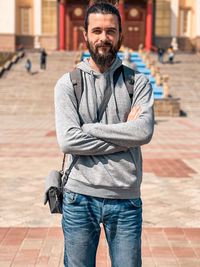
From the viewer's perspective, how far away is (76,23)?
139ft

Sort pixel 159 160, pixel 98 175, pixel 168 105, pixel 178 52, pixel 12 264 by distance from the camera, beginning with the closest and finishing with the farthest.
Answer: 1. pixel 98 175
2. pixel 12 264
3. pixel 159 160
4. pixel 168 105
5. pixel 178 52

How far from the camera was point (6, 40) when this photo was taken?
4212cm

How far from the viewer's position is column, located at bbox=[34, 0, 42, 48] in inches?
1670

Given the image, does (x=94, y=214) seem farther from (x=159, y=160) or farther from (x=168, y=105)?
(x=168, y=105)

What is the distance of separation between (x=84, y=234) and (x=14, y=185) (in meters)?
4.94

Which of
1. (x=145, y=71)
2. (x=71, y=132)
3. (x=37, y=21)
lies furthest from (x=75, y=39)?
(x=71, y=132)

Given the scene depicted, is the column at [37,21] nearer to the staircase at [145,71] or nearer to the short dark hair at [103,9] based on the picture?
the staircase at [145,71]

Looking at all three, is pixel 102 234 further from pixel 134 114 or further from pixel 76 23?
pixel 76 23

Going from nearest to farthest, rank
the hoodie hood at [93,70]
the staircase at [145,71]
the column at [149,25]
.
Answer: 1. the hoodie hood at [93,70]
2. the staircase at [145,71]
3. the column at [149,25]

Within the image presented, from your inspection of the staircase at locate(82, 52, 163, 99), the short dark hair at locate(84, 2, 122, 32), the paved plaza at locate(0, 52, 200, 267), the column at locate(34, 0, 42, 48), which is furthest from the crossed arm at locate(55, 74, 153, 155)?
the column at locate(34, 0, 42, 48)

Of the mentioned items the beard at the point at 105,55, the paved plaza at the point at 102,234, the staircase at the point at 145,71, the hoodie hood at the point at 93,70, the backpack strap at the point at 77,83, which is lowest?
the paved plaza at the point at 102,234

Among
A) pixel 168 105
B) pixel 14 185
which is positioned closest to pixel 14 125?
pixel 168 105

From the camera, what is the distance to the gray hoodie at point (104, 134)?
2.34m

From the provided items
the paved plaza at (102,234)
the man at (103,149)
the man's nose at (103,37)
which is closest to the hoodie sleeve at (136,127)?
the man at (103,149)
